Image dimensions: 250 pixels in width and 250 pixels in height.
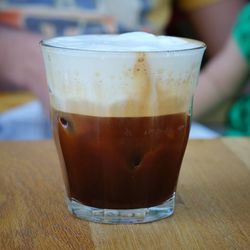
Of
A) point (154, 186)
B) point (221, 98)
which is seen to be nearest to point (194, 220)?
point (154, 186)

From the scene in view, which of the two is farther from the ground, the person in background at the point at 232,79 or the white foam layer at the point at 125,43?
the white foam layer at the point at 125,43

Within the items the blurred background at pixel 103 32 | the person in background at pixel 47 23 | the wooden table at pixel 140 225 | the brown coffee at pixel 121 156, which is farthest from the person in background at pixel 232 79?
the brown coffee at pixel 121 156

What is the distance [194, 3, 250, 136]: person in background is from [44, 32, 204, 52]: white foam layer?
74 centimetres

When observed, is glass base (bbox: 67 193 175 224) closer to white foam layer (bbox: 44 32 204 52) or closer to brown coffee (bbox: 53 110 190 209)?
brown coffee (bbox: 53 110 190 209)

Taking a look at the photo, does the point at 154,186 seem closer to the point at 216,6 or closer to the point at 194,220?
the point at 194,220

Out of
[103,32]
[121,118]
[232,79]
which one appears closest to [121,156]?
[121,118]

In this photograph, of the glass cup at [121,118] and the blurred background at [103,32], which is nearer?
the glass cup at [121,118]

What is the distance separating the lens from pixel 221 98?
1.49m

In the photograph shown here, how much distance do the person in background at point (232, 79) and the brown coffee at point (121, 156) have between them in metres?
0.73

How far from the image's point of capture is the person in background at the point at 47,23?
1.52 meters

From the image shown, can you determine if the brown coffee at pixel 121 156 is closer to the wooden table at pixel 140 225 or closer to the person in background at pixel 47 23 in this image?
the wooden table at pixel 140 225

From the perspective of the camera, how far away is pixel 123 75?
517 mm

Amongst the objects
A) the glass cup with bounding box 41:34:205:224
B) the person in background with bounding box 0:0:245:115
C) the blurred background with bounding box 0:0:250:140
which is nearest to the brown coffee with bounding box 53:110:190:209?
the glass cup with bounding box 41:34:205:224

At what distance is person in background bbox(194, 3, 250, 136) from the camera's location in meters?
1.32
